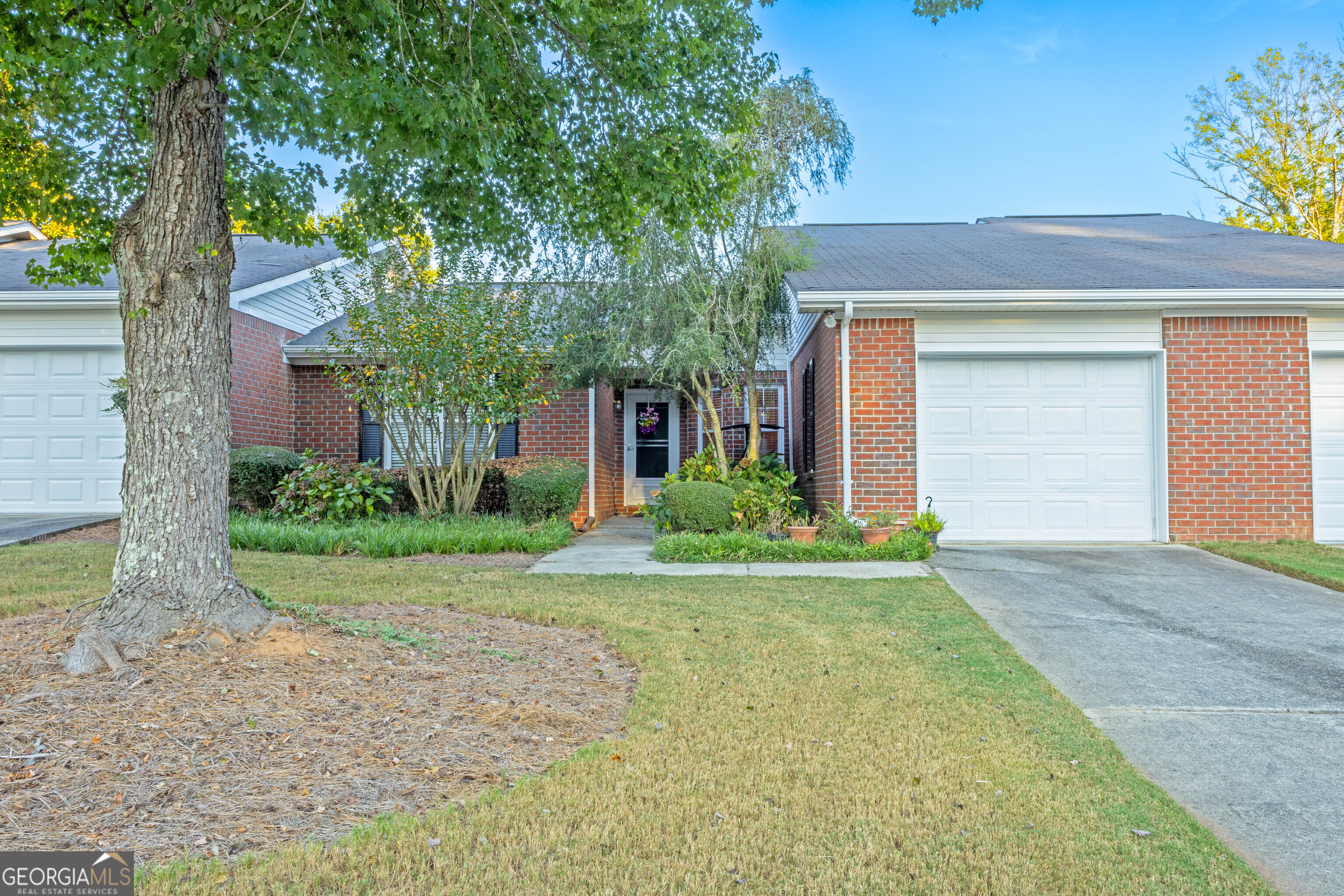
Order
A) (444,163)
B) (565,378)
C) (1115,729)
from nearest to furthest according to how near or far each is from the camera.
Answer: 1. (1115,729)
2. (444,163)
3. (565,378)

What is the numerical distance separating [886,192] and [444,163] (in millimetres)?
14057

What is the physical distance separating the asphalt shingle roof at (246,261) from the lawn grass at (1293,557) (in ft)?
37.1

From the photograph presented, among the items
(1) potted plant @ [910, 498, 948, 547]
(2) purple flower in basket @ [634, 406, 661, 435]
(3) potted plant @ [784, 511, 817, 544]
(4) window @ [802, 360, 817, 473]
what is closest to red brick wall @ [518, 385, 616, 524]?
(2) purple flower in basket @ [634, 406, 661, 435]

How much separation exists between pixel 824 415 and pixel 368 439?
7249mm

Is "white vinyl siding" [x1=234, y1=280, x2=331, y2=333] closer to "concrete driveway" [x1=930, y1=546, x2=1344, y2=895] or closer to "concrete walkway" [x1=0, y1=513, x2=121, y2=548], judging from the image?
"concrete walkway" [x1=0, y1=513, x2=121, y2=548]

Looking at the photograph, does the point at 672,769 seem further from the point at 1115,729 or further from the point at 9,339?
the point at 9,339

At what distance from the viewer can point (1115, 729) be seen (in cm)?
357

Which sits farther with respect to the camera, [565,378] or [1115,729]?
[565,378]

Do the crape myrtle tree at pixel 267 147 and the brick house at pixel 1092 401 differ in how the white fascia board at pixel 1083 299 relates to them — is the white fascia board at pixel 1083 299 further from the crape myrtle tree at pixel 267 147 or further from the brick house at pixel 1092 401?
the crape myrtle tree at pixel 267 147

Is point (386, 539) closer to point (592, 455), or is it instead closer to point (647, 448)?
point (592, 455)

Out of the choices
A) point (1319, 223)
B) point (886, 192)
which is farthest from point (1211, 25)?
point (886, 192)

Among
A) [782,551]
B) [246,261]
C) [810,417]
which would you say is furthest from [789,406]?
[246,261]

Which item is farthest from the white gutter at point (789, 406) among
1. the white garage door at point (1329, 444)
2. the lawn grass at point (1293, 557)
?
the white garage door at point (1329, 444)

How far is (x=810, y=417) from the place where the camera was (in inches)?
464
